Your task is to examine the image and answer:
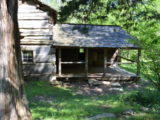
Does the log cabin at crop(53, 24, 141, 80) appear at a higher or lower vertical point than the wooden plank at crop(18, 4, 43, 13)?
lower

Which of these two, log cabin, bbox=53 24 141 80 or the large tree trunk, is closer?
the large tree trunk

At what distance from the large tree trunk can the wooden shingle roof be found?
1246 cm

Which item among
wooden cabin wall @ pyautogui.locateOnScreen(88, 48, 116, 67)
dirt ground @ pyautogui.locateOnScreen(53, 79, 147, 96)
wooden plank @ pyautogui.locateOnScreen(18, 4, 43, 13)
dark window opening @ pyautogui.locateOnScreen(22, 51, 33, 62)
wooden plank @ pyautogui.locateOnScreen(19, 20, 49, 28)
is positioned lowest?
dirt ground @ pyautogui.locateOnScreen(53, 79, 147, 96)

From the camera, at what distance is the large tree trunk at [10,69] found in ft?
18.0

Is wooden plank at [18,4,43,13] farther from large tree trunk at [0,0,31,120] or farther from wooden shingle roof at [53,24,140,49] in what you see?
large tree trunk at [0,0,31,120]

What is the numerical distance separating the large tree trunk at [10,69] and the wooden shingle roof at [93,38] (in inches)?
490

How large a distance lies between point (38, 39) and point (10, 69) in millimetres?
13680

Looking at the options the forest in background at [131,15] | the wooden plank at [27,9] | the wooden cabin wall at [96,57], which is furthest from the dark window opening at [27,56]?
the forest in background at [131,15]

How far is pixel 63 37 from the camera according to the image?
19984 mm

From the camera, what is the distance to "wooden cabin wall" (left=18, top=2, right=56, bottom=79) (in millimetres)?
19016

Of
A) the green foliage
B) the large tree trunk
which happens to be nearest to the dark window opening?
the green foliage

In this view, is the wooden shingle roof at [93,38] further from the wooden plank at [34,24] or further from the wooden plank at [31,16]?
the wooden plank at [31,16]

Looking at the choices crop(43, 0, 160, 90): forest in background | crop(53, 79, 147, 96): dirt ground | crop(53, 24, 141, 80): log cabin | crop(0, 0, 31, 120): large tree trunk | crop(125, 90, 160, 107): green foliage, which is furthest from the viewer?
crop(53, 24, 141, 80): log cabin

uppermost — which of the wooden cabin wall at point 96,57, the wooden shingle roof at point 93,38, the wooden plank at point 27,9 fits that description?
the wooden plank at point 27,9
